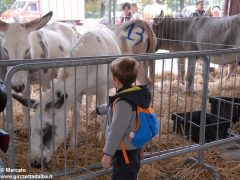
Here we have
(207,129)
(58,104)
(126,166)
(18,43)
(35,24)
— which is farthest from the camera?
(207,129)

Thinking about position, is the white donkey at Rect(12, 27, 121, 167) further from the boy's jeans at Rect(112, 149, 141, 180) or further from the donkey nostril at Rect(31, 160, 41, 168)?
the boy's jeans at Rect(112, 149, 141, 180)

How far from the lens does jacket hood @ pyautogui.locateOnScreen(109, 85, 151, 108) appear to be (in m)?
2.50

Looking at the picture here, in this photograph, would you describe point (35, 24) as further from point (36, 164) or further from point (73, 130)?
point (36, 164)

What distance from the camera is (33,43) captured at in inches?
190

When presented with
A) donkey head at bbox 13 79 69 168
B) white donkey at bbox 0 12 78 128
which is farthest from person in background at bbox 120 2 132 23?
donkey head at bbox 13 79 69 168

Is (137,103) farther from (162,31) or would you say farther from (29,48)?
(162,31)

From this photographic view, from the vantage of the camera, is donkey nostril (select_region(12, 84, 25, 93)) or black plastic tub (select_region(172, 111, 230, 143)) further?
black plastic tub (select_region(172, 111, 230, 143))

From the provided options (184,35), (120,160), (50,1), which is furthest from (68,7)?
(120,160)

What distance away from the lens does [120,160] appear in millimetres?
2703

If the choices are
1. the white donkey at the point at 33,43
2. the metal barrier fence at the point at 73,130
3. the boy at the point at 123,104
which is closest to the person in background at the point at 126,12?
the white donkey at the point at 33,43

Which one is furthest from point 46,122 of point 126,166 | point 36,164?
point 126,166

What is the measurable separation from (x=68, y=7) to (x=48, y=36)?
4616 mm

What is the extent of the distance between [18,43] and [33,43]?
2.19 feet

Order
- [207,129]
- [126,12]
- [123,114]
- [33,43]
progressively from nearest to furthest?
[123,114], [207,129], [33,43], [126,12]
